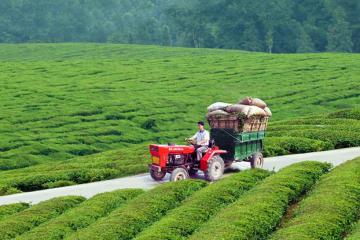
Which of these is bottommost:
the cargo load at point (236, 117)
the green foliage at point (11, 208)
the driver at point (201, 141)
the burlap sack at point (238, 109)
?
the green foliage at point (11, 208)

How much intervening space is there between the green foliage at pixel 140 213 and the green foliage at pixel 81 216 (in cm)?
64

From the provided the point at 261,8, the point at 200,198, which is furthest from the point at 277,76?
the point at 200,198

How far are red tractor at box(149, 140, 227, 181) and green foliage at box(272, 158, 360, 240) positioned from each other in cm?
433

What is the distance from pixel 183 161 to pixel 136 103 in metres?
41.6

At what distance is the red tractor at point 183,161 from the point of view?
27031mm

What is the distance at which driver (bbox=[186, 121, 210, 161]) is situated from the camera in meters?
27.7

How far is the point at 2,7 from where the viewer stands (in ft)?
497

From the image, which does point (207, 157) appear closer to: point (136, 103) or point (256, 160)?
point (256, 160)

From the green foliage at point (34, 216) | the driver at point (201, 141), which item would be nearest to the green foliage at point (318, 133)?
the driver at point (201, 141)

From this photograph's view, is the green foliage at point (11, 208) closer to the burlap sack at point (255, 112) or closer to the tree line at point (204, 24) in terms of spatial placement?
the burlap sack at point (255, 112)

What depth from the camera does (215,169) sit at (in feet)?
91.1

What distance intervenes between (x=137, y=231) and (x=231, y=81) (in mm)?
59818

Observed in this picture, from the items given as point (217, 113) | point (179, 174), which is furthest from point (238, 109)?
point (179, 174)

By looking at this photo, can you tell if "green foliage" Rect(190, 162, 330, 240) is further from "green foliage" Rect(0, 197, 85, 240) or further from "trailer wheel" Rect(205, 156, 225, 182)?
"green foliage" Rect(0, 197, 85, 240)
